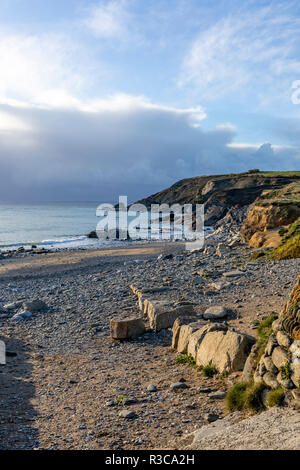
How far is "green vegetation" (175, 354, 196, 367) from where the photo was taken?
26.9 ft

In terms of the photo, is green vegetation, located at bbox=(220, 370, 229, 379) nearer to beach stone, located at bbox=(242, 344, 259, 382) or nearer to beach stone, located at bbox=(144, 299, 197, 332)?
beach stone, located at bbox=(242, 344, 259, 382)

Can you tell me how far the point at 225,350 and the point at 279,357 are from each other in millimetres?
1907

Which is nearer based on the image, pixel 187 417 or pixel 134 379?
pixel 187 417

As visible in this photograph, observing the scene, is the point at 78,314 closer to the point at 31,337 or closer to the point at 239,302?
the point at 31,337

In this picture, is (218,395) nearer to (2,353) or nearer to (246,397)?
(246,397)

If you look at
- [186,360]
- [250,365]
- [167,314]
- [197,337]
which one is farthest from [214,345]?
[167,314]

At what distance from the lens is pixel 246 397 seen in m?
5.56

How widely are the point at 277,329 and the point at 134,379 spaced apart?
3404 millimetres

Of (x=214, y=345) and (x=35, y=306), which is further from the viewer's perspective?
(x=35, y=306)

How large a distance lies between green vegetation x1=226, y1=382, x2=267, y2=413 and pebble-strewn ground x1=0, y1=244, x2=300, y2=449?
1.46ft

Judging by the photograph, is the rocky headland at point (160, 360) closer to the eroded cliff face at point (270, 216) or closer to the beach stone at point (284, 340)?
the beach stone at point (284, 340)

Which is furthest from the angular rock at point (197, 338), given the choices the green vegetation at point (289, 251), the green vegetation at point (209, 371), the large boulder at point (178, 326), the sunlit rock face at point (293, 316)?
the green vegetation at point (289, 251)
